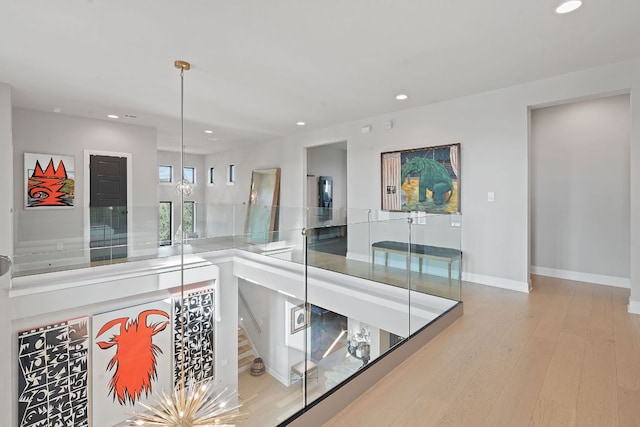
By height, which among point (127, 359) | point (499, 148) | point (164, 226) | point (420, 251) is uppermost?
point (499, 148)

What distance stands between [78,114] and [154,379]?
4.59m

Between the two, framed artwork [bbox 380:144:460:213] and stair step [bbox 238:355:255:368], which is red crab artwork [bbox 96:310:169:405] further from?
framed artwork [bbox 380:144:460:213]

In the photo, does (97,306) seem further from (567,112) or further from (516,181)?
(567,112)

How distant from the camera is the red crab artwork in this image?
4.42 meters

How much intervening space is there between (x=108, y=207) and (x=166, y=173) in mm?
5159

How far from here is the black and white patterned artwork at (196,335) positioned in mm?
5230

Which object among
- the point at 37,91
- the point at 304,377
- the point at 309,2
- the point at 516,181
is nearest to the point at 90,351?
the point at 37,91

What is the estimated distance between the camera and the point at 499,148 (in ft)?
12.8

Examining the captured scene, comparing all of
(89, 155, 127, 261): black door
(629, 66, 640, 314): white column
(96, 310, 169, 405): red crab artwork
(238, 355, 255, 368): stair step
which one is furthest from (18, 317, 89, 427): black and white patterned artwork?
(629, 66, 640, 314): white column

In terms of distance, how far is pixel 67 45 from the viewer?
2723 mm

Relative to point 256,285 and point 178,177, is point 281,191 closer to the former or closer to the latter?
point 256,285

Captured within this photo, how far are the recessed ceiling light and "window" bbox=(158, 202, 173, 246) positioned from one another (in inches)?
244

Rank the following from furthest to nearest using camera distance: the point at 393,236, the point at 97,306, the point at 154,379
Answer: the point at 154,379 < the point at 97,306 < the point at 393,236

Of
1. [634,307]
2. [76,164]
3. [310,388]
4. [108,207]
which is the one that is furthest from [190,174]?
[634,307]
